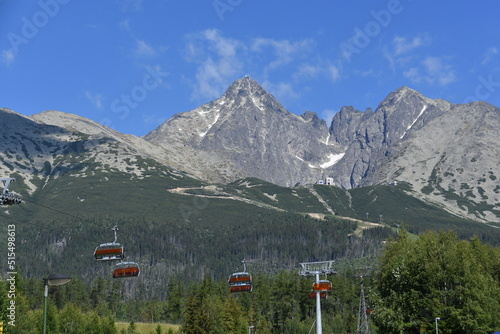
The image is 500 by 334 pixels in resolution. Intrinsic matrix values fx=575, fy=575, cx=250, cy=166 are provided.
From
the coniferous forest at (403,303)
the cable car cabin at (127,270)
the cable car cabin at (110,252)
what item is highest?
the cable car cabin at (110,252)

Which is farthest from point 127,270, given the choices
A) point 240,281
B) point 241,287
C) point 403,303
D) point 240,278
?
point 403,303

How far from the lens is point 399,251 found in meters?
89.2

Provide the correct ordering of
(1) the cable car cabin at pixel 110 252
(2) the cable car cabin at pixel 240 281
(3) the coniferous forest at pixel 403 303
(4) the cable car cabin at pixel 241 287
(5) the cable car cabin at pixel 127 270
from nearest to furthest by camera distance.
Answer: (3) the coniferous forest at pixel 403 303, (1) the cable car cabin at pixel 110 252, (5) the cable car cabin at pixel 127 270, (2) the cable car cabin at pixel 240 281, (4) the cable car cabin at pixel 241 287

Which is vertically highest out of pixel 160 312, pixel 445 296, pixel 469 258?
pixel 469 258

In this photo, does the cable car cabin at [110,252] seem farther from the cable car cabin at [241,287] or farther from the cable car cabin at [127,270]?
the cable car cabin at [241,287]

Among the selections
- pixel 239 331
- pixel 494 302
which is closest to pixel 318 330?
pixel 494 302

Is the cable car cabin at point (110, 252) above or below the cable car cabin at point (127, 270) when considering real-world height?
above

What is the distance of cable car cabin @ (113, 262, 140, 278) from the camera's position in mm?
80769

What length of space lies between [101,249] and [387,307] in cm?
3956

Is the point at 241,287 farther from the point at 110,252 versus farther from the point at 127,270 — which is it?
the point at 110,252

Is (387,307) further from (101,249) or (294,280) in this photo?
(294,280)

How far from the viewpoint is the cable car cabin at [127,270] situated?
80769mm

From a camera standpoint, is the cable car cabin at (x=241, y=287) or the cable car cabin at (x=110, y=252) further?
the cable car cabin at (x=241, y=287)

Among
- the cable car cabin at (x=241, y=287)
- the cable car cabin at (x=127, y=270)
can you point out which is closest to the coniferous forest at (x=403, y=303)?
the cable car cabin at (x=127, y=270)
